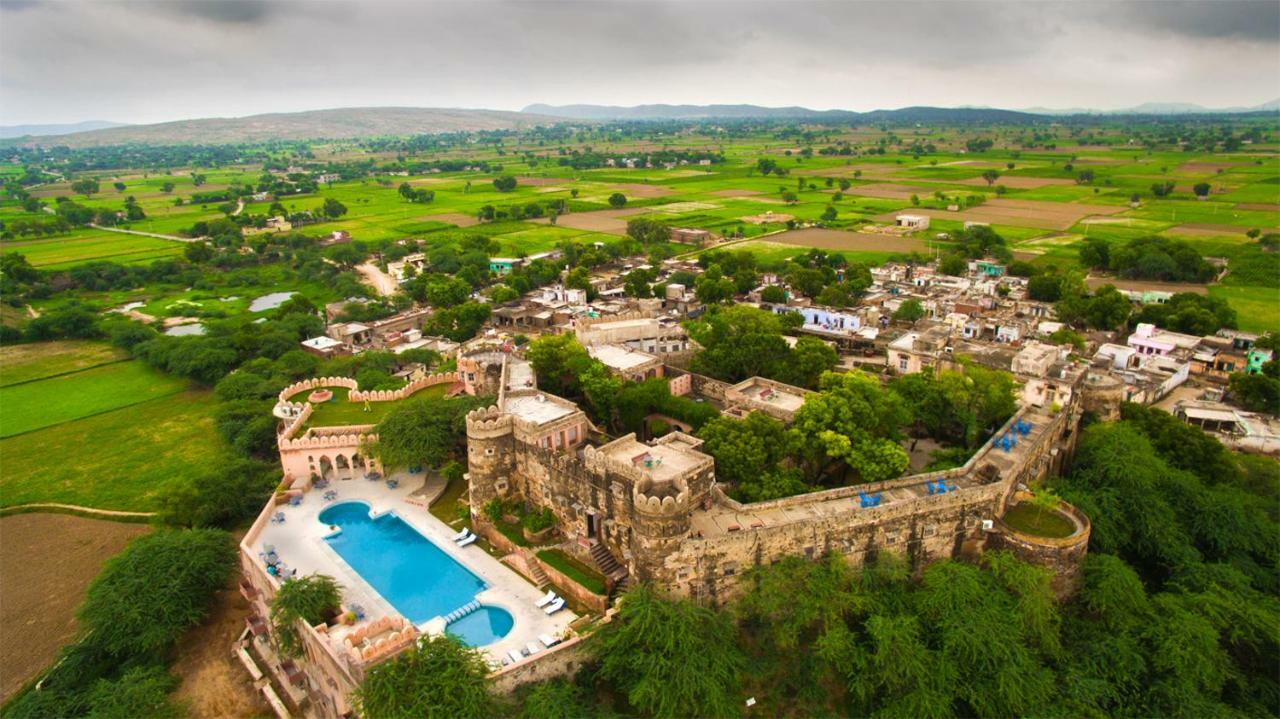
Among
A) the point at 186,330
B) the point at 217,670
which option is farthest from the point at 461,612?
the point at 186,330

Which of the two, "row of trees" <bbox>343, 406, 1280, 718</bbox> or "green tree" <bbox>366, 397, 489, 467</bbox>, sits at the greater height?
"green tree" <bbox>366, 397, 489, 467</bbox>

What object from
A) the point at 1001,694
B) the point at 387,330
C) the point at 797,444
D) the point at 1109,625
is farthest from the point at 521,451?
the point at 387,330

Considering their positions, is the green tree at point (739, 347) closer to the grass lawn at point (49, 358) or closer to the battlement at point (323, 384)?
the battlement at point (323, 384)

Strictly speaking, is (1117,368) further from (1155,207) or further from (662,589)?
(1155,207)

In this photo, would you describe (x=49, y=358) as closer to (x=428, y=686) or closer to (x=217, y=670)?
(x=217, y=670)

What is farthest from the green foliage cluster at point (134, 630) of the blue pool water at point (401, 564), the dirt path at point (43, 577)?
the blue pool water at point (401, 564)

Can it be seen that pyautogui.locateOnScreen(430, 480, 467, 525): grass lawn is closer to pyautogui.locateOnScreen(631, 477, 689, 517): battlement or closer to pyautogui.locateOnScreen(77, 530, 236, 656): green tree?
pyautogui.locateOnScreen(77, 530, 236, 656): green tree

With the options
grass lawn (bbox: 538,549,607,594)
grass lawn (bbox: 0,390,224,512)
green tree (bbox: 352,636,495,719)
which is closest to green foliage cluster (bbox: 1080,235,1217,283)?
grass lawn (bbox: 538,549,607,594)
